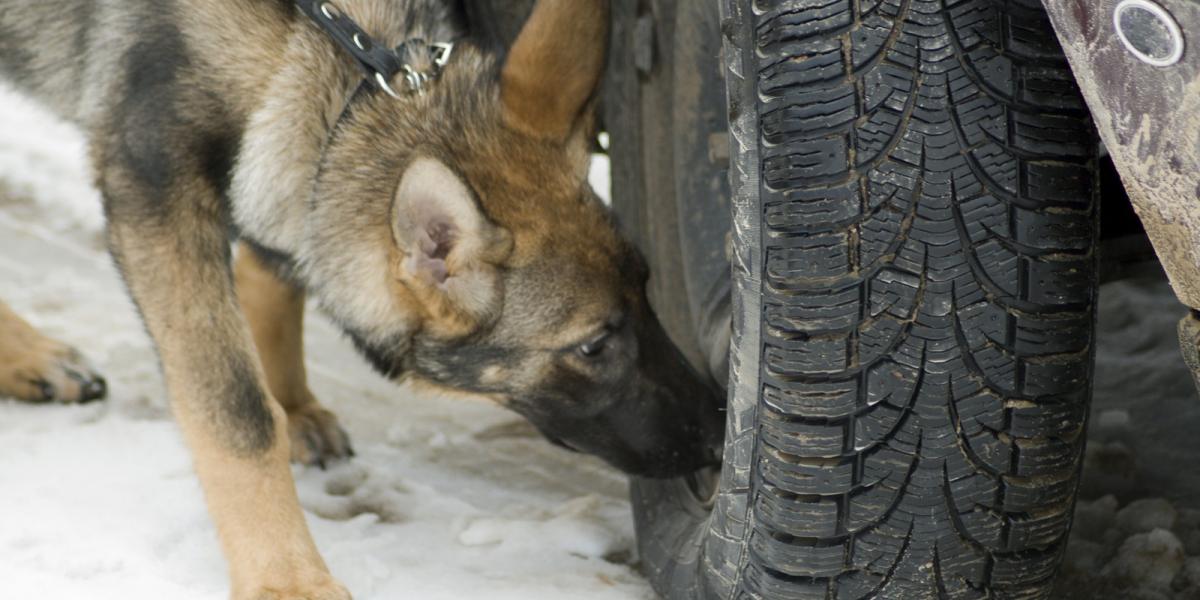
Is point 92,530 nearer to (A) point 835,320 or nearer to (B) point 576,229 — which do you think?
(B) point 576,229

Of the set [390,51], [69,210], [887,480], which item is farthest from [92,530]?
[69,210]

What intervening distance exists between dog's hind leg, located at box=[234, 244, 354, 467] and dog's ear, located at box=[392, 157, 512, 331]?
3.31 feet

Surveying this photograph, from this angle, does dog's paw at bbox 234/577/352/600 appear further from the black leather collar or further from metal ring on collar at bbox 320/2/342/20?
metal ring on collar at bbox 320/2/342/20

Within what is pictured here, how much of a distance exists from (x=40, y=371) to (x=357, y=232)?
4.97ft

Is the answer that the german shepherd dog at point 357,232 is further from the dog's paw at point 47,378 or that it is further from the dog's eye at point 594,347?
the dog's paw at point 47,378

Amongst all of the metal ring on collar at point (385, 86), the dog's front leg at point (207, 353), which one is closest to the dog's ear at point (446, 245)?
the metal ring on collar at point (385, 86)

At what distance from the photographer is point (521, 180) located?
2660mm

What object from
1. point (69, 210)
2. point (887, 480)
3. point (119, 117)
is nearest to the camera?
point (887, 480)

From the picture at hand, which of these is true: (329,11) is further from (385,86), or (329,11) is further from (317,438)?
(317,438)

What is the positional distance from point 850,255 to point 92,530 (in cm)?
201

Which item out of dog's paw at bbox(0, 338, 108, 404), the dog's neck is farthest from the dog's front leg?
dog's paw at bbox(0, 338, 108, 404)

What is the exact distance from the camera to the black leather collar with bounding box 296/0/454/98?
2.71 metres

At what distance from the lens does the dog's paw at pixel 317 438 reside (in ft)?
11.4

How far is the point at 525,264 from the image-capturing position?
2625 millimetres
